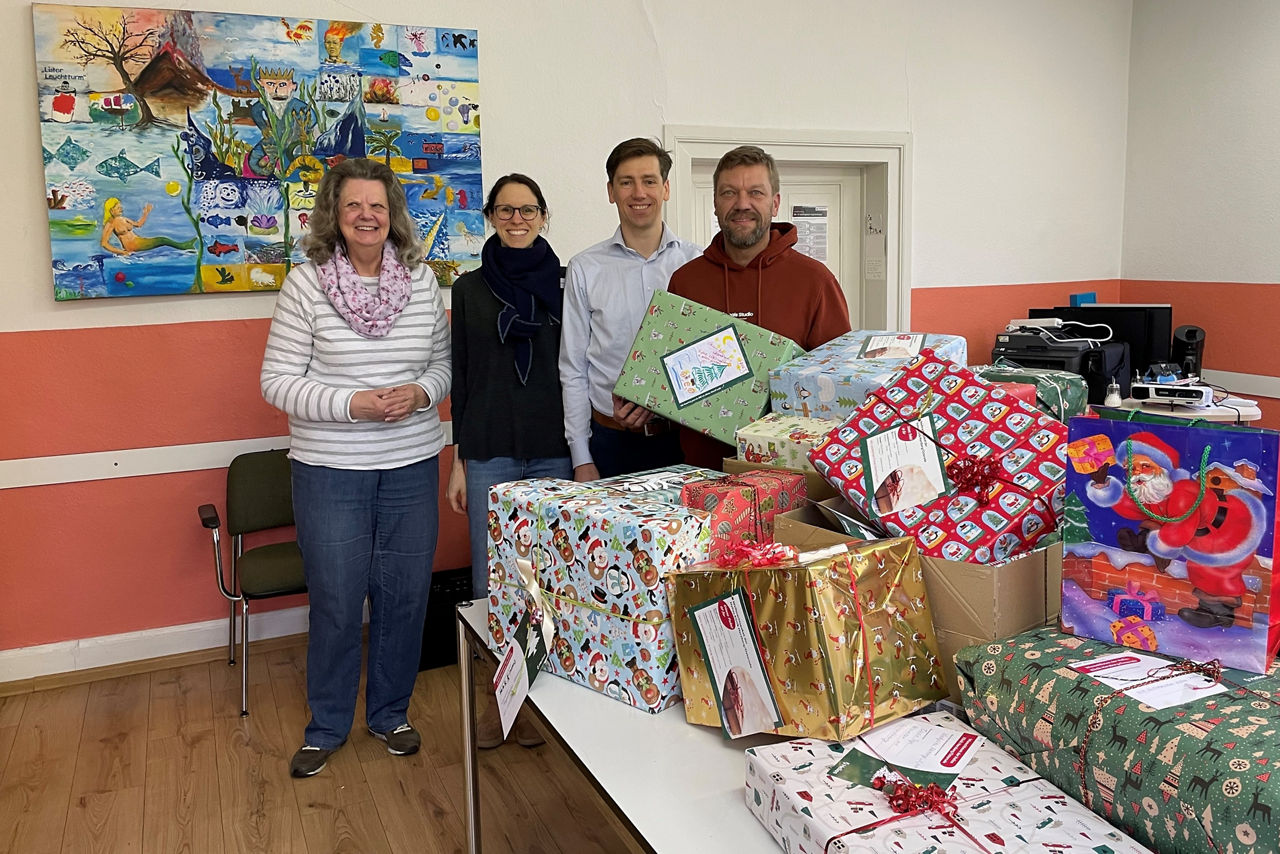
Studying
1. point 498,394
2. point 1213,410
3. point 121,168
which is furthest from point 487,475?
point 1213,410

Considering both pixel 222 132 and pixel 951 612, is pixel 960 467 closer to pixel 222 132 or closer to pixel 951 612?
pixel 951 612

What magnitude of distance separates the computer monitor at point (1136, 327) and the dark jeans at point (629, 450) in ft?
8.50

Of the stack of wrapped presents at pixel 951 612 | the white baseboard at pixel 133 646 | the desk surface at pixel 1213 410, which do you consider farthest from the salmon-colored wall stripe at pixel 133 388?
the desk surface at pixel 1213 410

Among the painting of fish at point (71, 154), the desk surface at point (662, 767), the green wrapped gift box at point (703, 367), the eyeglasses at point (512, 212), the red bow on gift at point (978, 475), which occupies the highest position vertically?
the painting of fish at point (71, 154)

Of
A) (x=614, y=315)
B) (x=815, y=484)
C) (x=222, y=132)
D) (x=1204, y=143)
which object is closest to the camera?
(x=815, y=484)

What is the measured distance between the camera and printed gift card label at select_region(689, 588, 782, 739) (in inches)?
50.0

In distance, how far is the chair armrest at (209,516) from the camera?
327 cm

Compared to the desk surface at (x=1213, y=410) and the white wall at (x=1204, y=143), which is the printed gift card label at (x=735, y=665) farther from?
the white wall at (x=1204, y=143)

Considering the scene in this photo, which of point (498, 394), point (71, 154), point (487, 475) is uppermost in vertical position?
point (71, 154)

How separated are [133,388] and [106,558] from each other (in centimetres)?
63

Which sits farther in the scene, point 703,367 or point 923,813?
point 703,367

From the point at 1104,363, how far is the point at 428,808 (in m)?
3.32

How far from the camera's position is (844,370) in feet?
5.90

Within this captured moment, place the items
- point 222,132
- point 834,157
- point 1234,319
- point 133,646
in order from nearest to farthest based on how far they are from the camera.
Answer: point 222,132, point 133,646, point 834,157, point 1234,319
